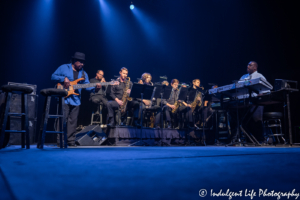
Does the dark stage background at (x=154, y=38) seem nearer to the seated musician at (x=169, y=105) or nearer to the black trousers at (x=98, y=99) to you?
the black trousers at (x=98, y=99)

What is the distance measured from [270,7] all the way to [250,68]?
306cm

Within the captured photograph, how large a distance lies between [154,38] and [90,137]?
5.67 meters

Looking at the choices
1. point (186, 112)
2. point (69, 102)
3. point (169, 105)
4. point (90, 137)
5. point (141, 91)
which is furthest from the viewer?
point (186, 112)

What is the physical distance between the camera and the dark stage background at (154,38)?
6.85m

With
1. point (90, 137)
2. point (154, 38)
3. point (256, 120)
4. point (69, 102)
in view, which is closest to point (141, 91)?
point (90, 137)

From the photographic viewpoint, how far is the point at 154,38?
374 inches

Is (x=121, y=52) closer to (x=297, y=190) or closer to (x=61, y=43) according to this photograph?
(x=61, y=43)

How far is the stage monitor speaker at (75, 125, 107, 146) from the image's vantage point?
16.0ft

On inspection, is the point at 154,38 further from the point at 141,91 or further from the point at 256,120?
the point at 256,120

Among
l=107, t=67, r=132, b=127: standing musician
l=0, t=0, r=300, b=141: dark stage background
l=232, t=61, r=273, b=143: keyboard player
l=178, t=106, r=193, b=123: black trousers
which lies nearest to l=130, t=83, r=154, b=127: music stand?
l=107, t=67, r=132, b=127: standing musician

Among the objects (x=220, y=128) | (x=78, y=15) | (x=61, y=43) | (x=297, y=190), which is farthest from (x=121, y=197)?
(x=78, y=15)

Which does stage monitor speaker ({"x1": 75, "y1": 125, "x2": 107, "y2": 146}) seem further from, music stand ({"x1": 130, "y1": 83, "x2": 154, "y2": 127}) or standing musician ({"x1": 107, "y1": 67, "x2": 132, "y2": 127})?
music stand ({"x1": 130, "y1": 83, "x2": 154, "y2": 127})

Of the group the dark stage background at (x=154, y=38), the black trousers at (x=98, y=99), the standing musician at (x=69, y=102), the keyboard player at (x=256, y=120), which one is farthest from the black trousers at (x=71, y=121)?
the keyboard player at (x=256, y=120)

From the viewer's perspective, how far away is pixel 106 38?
8484 millimetres
